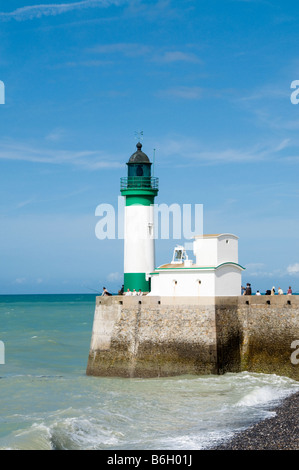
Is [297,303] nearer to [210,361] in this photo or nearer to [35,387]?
[210,361]

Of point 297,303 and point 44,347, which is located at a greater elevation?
point 297,303

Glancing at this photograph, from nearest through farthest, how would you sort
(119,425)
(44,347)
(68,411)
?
(119,425) < (68,411) < (44,347)

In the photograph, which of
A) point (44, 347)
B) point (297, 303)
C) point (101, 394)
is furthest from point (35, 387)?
point (44, 347)

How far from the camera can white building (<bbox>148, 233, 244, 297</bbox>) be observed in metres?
21.0

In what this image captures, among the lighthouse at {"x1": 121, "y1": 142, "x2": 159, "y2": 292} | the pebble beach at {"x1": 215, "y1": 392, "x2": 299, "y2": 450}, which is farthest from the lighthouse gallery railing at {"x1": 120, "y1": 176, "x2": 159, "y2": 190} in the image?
the pebble beach at {"x1": 215, "y1": 392, "x2": 299, "y2": 450}

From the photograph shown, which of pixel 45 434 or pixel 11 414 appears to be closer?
pixel 45 434

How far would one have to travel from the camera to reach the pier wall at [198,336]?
66.3ft

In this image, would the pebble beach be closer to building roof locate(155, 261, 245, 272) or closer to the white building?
the white building

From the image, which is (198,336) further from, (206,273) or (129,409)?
(129,409)

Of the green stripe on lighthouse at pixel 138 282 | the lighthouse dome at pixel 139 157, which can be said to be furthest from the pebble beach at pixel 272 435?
the lighthouse dome at pixel 139 157

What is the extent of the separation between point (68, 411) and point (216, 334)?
17.2 ft

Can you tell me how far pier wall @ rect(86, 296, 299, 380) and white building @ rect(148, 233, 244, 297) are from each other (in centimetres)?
34

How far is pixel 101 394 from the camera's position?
19.3m

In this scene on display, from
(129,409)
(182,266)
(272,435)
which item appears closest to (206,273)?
(182,266)
